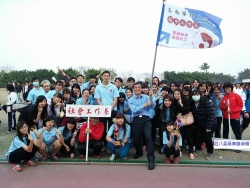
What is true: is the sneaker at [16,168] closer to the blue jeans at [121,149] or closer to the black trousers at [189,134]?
the blue jeans at [121,149]

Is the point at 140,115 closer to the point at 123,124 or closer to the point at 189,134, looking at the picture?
the point at 123,124

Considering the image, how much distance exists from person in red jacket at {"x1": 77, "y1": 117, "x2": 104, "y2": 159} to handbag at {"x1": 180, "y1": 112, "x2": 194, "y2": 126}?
74.9 inches

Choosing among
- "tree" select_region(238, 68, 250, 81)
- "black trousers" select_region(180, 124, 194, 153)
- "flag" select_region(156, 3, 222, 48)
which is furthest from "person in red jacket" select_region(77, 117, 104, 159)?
"tree" select_region(238, 68, 250, 81)

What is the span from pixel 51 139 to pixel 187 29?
18.0 ft

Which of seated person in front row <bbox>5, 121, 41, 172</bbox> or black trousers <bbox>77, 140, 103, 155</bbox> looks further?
black trousers <bbox>77, 140, 103, 155</bbox>

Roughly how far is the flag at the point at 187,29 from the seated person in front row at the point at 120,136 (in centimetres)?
314

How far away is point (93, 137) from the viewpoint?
5.08m

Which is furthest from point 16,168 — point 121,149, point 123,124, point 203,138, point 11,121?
point 203,138

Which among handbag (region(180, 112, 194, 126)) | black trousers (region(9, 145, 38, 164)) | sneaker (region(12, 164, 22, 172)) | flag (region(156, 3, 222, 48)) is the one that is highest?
flag (region(156, 3, 222, 48))

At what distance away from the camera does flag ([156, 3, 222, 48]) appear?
23.1 feet

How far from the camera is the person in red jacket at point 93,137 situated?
502 cm

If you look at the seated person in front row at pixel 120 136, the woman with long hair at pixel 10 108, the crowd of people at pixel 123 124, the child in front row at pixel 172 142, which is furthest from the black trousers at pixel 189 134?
the woman with long hair at pixel 10 108

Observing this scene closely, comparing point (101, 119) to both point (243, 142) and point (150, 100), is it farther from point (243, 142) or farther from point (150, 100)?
point (243, 142)

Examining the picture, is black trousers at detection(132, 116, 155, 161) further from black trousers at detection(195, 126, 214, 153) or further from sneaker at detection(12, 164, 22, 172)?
sneaker at detection(12, 164, 22, 172)
